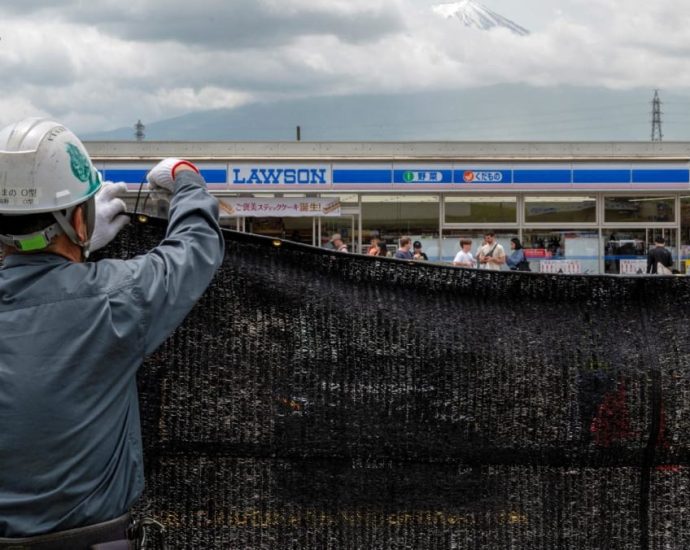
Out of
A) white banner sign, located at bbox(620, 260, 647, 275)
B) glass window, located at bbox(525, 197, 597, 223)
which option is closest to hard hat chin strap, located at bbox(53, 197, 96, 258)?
white banner sign, located at bbox(620, 260, 647, 275)

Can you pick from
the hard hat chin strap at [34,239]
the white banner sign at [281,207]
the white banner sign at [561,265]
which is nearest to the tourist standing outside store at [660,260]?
the white banner sign at [561,265]

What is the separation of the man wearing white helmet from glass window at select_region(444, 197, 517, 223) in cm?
2702

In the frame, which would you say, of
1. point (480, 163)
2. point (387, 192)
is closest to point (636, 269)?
point (480, 163)

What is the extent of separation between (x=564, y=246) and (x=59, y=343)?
1089 inches

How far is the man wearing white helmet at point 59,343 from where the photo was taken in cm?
207

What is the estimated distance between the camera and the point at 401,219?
29.0m

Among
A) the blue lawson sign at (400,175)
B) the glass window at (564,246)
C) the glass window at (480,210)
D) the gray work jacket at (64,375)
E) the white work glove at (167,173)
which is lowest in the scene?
the gray work jacket at (64,375)

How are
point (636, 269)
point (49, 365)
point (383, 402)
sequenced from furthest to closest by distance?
point (636, 269) < point (383, 402) < point (49, 365)

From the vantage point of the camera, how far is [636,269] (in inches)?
1100

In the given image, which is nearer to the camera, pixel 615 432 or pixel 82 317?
pixel 82 317

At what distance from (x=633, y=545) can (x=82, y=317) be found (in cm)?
193

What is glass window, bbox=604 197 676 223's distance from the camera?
29234 mm

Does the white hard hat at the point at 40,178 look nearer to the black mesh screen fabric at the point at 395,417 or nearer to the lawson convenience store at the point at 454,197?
the black mesh screen fabric at the point at 395,417

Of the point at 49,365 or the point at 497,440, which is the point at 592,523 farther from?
the point at 49,365
